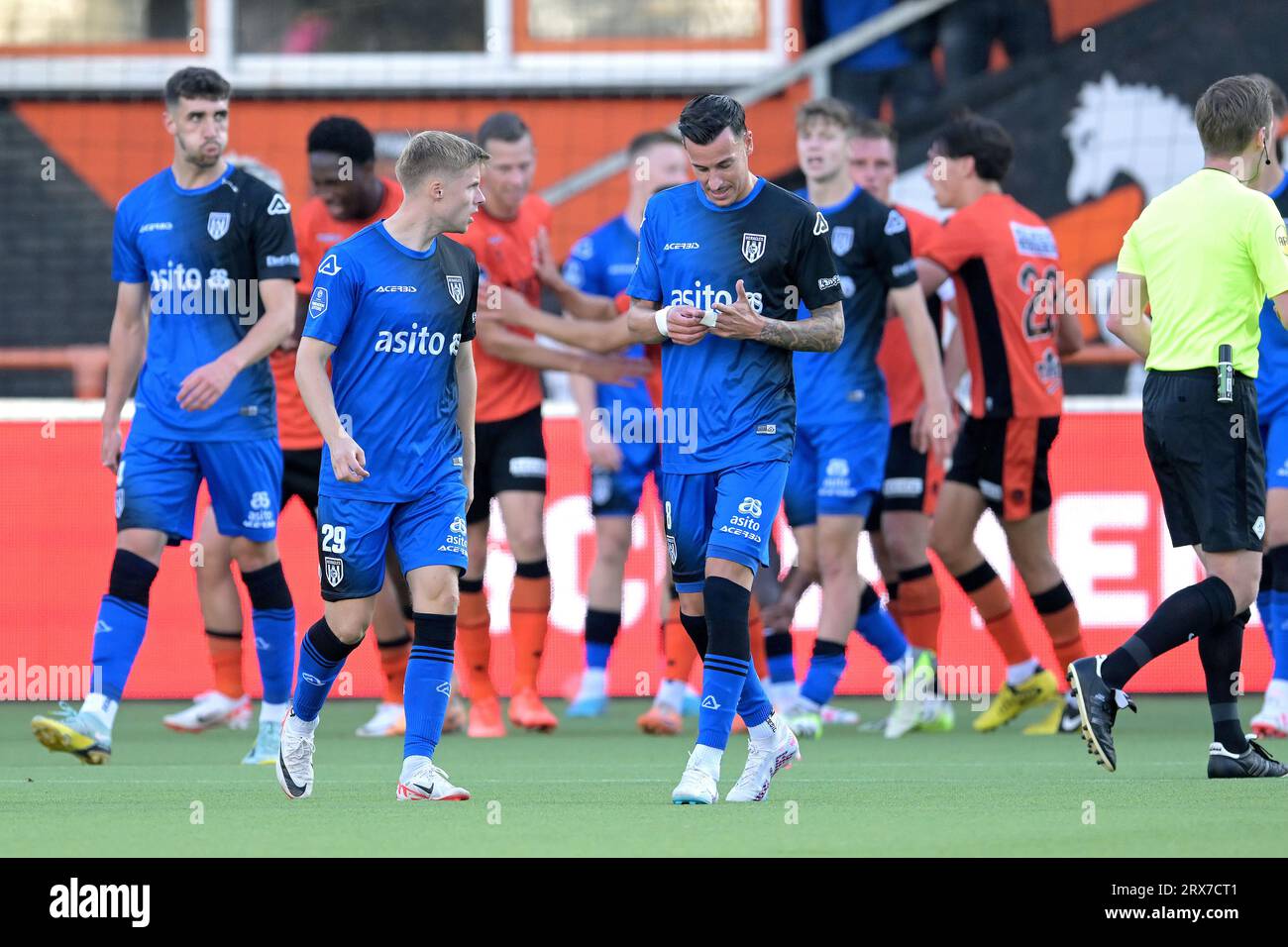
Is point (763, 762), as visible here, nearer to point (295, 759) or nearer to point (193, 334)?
point (295, 759)

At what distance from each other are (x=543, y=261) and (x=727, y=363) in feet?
10.2

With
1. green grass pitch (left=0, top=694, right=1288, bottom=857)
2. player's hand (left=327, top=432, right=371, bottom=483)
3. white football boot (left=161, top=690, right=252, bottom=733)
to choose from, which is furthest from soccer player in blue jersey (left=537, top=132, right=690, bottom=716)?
player's hand (left=327, top=432, right=371, bottom=483)

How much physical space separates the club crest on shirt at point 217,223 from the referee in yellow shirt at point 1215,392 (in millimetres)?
3273

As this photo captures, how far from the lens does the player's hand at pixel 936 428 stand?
916 cm

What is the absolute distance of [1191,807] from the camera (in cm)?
614

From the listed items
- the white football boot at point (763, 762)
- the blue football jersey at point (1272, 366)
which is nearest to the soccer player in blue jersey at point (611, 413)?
the blue football jersey at point (1272, 366)

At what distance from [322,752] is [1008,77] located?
811 cm

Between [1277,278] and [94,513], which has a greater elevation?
[1277,278]

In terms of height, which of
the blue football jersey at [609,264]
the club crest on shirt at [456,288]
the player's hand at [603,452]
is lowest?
the player's hand at [603,452]

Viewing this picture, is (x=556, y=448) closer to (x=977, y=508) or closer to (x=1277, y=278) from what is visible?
(x=977, y=508)

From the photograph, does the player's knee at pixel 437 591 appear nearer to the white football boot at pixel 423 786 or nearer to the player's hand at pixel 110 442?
the white football boot at pixel 423 786

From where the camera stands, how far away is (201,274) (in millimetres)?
8164

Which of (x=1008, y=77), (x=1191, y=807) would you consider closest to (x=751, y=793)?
A: (x=1191, y=807)

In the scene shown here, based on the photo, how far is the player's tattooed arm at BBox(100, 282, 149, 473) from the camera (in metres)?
8.33
